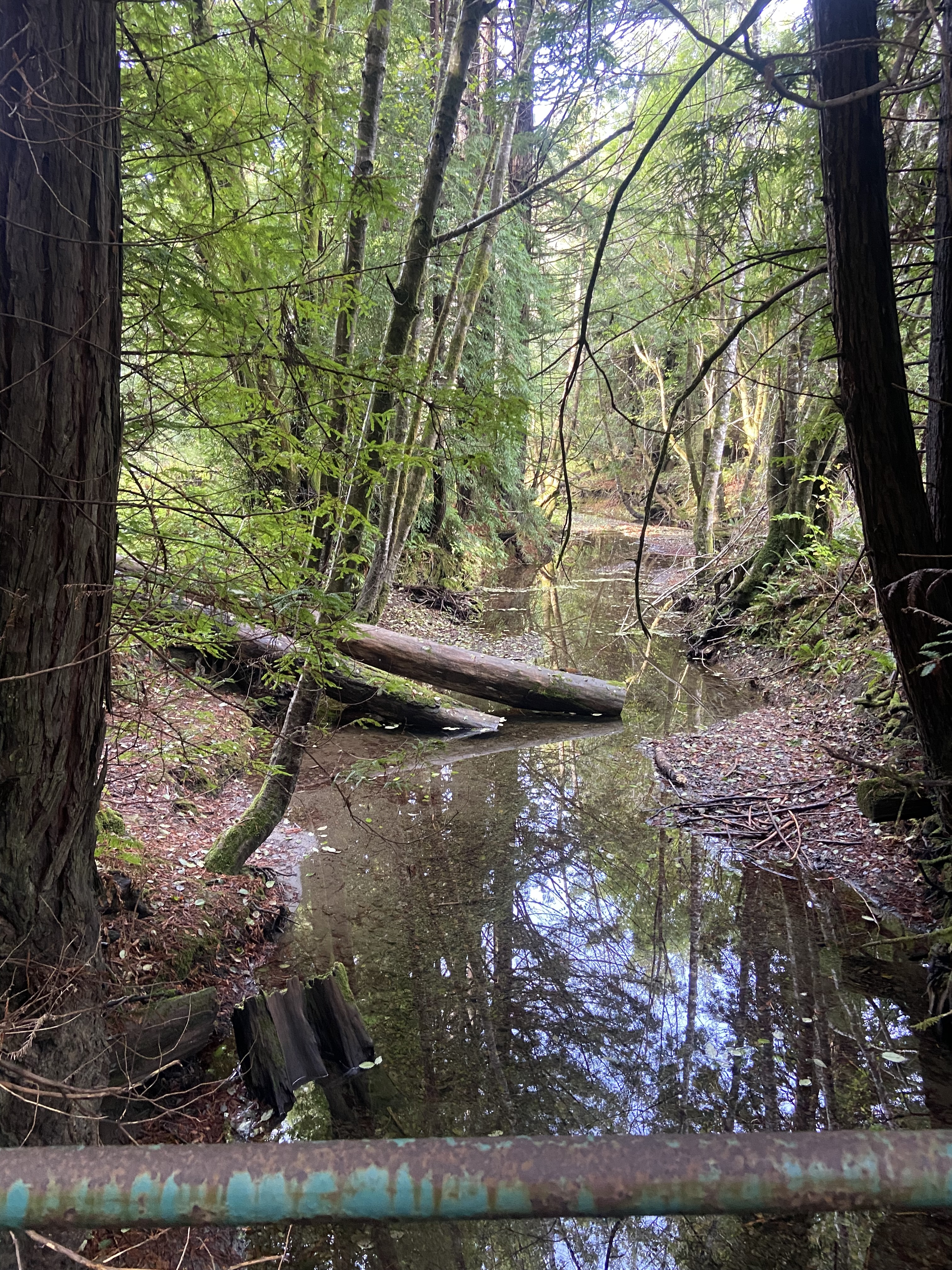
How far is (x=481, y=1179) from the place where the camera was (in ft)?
2.61

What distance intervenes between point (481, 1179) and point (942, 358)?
3.89 m

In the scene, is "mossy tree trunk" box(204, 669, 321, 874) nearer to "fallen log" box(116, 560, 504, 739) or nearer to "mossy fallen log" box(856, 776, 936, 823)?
"fallen log" box(116, 560, 504, 739)

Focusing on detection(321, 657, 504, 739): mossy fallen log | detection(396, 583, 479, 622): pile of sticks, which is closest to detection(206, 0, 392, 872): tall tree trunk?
detection(321, 657, 504, 739): mossy fallen log

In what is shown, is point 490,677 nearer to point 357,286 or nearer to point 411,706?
point 411,706

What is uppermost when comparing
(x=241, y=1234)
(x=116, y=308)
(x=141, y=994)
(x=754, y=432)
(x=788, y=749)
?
(x=754, y=432)

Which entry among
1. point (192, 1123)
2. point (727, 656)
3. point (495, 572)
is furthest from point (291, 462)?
point (495, 572)

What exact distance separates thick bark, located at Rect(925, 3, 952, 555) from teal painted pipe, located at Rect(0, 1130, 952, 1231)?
3.24 metres

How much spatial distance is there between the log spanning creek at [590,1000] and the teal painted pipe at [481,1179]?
2701mm

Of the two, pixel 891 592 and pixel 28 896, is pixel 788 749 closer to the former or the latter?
pixel 891 592

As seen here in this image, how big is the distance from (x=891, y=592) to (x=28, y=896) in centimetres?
361

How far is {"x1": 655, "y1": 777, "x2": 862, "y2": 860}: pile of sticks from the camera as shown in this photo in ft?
20.0

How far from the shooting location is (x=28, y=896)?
2432 millimetres

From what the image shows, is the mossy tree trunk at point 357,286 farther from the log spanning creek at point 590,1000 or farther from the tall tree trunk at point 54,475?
the tall tree trunk at point 54,475

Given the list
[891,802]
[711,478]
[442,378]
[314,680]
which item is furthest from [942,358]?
[711,478]
